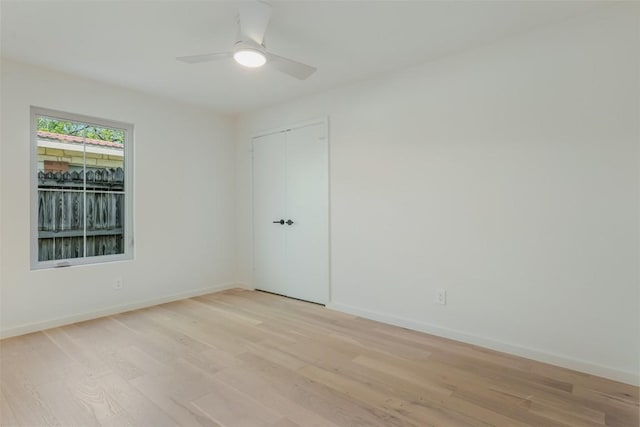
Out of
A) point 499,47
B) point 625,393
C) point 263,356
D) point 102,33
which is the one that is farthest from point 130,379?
point 499,47

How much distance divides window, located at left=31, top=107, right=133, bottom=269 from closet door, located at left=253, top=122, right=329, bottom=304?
1.53 meters

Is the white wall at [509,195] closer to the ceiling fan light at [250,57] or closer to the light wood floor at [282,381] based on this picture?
the light wood floor at [282,381]

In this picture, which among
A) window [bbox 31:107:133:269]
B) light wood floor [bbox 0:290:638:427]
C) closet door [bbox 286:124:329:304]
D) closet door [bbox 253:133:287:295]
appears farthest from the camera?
closet door [bbox 253:133:287:295]

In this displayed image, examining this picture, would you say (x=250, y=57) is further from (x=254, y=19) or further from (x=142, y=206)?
(x=142, y=206)

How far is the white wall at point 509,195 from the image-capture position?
218 centimetres

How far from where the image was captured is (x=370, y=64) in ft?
9.98

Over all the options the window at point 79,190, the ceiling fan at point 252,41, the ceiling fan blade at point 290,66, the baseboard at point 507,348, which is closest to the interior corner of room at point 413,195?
the baseboard at point 507,348

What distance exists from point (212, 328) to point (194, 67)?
7.91 feet

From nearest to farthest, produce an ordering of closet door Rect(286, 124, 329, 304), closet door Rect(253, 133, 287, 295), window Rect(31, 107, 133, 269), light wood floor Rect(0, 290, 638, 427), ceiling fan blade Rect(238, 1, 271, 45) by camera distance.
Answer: light wood floor Rect(0, 290, 638, 427) < ceiling fan blade Rect(238, 1, 271, 45) < window Rect(31, 107, 133, 269) < closet door Rect(286, 124, 329, 304) < closet door Rect(253, 133, 287, 295)

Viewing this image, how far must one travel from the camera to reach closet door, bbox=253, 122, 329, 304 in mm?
3816

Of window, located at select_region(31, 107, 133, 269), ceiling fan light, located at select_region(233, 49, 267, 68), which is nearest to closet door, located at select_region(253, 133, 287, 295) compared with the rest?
window, located at select_region(31, 107, 133, 269)

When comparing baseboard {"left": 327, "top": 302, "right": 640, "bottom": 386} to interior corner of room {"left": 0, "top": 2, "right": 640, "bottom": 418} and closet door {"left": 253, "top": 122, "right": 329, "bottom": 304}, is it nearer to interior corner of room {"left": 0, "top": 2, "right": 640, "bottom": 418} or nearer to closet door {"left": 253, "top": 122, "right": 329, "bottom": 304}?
interior corner of room {"left": 0, "top": 2, "right": 640, "bottom": 418}

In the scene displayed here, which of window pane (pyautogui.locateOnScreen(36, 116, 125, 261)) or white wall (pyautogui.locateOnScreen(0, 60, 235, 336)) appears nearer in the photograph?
white wall (pyautogui.locateOnScreen(0, 60, 235, 336))

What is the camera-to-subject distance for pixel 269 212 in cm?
440
